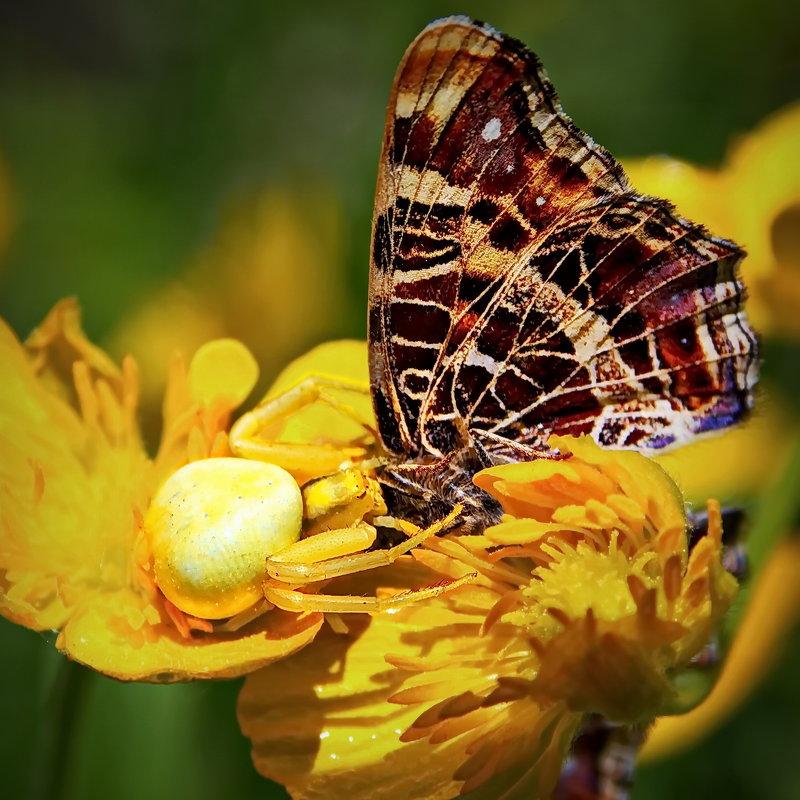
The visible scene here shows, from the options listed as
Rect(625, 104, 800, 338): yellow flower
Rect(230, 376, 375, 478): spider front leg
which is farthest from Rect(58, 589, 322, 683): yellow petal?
Rect(625, 104, 800, 338): yellow flower

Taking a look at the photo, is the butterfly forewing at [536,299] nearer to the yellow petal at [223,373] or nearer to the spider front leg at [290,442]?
the spider front leg at [290,442]

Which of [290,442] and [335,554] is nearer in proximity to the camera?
[335,554]

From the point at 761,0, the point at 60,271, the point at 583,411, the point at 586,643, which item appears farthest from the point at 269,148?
the point at 586,643

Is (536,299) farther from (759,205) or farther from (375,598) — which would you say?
(759,205)

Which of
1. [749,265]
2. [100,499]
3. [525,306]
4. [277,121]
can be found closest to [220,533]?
[100,499]

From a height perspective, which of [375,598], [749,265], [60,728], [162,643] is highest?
[749,265]

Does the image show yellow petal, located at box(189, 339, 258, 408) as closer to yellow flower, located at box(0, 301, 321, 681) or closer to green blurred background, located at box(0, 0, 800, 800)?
yellow flower, located at box(0, 301, 321, 681)

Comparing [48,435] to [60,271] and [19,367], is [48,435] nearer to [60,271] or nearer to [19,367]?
[19,367]
